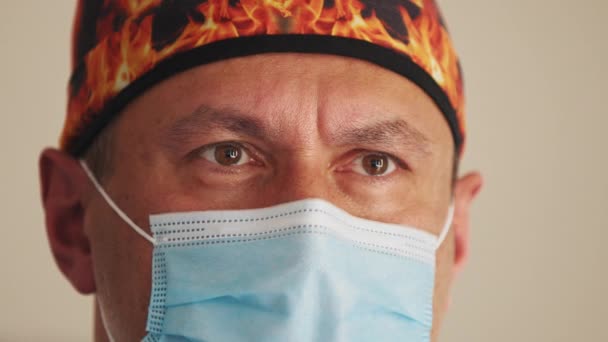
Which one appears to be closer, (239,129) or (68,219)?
(239,129)

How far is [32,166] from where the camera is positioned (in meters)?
3.31

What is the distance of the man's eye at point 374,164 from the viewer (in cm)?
199

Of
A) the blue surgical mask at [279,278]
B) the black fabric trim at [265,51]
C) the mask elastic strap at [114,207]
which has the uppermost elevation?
the black fabric trim at [265,51]

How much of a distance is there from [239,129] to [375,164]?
1.12 feet

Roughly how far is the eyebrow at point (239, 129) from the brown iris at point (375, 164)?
5 cm

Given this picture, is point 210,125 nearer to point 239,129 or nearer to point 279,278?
point 239,129

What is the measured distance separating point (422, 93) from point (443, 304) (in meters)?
0.53

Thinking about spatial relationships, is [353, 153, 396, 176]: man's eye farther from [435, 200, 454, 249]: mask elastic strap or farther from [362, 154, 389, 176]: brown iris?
[435, 200, 454, 249]: mask elastic strap

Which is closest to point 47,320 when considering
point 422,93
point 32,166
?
point 32,166

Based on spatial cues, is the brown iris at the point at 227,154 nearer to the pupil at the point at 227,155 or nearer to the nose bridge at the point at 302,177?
the pupil at the point at 227,155

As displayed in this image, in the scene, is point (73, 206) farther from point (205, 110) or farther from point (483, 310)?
point (483, 310)

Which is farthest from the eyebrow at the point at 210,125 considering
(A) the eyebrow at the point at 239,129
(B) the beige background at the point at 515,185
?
(B) the beige background at the point at 515,185

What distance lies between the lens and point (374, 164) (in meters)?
2.01

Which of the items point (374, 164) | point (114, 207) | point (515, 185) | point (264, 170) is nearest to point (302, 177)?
point (264, 170)
